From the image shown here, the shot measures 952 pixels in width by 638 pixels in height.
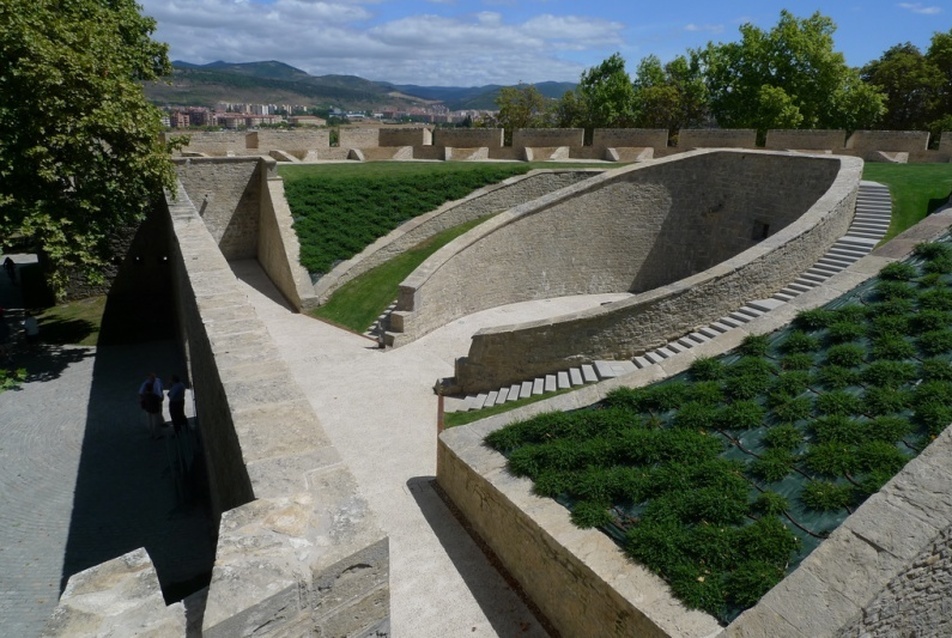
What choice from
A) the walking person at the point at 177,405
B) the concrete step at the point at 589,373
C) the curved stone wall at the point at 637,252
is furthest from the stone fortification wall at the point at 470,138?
the walking person at the point at 177,405

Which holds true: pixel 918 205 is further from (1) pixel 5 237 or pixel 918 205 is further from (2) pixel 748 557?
(1) pixel 5 237

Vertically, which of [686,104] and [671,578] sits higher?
[686,104]

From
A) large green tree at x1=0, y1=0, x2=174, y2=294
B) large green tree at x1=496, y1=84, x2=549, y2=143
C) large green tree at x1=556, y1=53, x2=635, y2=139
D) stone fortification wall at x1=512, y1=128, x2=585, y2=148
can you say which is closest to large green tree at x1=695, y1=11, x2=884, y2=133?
large green tree at x1=556, y1=53, x2=635, y2=139

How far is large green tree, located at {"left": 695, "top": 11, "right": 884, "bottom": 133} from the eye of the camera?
29938 millimetres

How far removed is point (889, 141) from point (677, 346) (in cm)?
1683

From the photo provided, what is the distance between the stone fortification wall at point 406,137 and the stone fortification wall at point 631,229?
1089cm

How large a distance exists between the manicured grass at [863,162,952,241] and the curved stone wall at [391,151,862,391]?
1.26 m

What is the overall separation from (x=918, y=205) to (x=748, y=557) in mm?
13524

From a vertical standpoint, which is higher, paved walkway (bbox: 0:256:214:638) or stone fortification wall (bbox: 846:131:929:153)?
stone fortification wall (bbox: 846:131:929:153)

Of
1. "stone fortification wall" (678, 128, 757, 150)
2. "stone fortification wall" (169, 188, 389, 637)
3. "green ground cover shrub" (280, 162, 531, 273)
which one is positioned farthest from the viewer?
"stone fortification wall" (678, 128, 757, 150)

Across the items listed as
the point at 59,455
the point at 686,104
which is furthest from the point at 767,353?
the point at 686,104

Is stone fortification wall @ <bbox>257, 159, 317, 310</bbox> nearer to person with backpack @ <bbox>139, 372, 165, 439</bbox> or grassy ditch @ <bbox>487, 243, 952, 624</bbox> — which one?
person with backpack @ <bbox>139, 372, 165, 439</bbox>

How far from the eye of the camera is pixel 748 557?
5.11 meters

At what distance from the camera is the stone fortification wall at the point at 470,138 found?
26.0 meters
